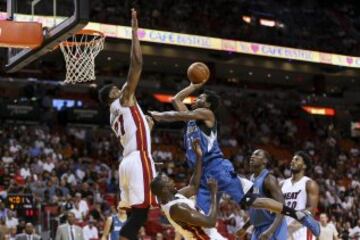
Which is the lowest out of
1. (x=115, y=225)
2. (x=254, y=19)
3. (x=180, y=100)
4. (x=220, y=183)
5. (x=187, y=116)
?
(x=115, y=225)

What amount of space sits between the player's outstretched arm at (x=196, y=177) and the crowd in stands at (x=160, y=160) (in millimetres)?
6562

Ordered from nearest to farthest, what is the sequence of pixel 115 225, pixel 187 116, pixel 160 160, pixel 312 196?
1. pixel 187 116
2. pixel 312 196
3. pixel 115 225
4. pixel 160 160

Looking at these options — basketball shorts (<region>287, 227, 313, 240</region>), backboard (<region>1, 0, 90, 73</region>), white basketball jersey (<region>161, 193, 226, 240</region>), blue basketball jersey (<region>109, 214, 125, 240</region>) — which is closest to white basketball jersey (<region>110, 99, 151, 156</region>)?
white basketball jersey (<region>161, 193, 226, 240</region>)

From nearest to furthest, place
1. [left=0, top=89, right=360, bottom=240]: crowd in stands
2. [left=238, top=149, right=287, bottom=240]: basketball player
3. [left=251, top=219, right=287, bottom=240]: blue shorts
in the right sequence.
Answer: [left=238, top=149, right=287, bottom=240]: basketball player, [left=251, top=219, right=287, bottom=240]: blue shorts, [left=0, top=89, right=360, bottom=240]: crowd in stands

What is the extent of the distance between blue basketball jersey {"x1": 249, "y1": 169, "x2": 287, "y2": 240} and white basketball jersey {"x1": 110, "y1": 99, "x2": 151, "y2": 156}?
1666mm

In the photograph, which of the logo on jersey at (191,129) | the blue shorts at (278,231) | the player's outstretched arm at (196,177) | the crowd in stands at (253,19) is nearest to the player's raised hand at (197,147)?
the player's outstretched arm at (196,177)

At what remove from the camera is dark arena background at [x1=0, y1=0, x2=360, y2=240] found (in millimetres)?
16422

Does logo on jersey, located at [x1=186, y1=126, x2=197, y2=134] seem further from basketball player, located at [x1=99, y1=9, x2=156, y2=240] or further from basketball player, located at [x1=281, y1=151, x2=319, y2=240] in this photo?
basketball player, located at [x1=281, y1=151, x2=319, y2=240]

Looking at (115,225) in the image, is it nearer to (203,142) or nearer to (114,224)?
(114,224)

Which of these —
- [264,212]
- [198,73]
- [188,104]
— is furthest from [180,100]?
[188,104]

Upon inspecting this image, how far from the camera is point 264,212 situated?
805 centimetres

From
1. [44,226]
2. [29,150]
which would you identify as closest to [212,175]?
[44,226]

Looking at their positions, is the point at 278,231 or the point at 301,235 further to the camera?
the point at 301,235

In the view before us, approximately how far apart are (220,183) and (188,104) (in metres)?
19.3
